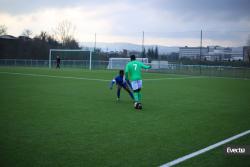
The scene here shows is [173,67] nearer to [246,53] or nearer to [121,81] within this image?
[246,53]

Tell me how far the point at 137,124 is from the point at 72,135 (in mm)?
1982

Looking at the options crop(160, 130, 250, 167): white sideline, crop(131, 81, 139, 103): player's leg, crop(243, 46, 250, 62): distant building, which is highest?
crop(243, 46, 250, 62): distant building

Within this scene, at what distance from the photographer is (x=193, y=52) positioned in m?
37.0

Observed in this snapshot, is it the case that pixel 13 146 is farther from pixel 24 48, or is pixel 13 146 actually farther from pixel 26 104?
pixel 24 48

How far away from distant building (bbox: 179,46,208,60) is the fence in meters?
1.46

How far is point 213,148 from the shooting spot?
5.94m

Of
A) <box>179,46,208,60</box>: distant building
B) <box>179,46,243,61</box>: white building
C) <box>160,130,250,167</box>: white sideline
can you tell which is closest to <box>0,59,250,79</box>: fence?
<box>179,46,208,60</box>: distant building

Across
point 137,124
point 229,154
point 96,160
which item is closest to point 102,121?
point 137,124

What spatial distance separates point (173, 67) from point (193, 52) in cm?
304

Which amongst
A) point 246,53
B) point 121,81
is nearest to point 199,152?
point 121,81

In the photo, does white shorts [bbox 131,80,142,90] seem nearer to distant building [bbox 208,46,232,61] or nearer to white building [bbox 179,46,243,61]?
white building [bbox 179,46,243,61]

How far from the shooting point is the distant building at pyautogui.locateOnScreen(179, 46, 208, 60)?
119 feet

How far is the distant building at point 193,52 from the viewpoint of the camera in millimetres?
36403

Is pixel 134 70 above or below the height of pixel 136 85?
above
